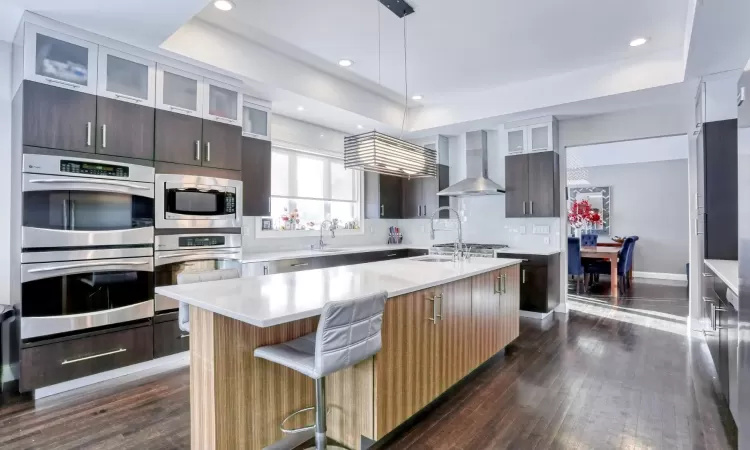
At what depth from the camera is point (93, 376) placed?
291 cm

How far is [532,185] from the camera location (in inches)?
203

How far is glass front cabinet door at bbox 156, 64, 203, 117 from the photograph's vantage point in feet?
10.5

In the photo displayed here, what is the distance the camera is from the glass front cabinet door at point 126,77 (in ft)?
9.53

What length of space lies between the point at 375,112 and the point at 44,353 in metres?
4.06

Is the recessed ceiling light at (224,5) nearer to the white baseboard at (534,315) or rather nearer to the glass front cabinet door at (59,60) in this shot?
the glass front cabinet door at (59,60)

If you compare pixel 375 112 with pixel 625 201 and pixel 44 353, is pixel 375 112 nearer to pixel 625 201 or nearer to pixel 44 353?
pixel 44 353

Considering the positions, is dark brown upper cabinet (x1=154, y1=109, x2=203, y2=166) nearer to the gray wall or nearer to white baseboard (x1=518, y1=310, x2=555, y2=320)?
white baseboard (x1=518, y1=310, x2=555, y2=320)

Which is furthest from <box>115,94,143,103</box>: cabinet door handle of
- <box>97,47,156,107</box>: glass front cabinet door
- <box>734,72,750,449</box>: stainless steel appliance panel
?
<box>734,72,750,449</box>: stainless steel appliance panel

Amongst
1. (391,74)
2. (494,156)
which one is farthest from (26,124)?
(494,156)

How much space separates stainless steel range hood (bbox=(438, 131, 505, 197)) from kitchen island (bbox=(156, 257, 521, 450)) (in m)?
2.64

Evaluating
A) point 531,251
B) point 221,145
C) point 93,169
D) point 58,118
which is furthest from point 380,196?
point 58,118

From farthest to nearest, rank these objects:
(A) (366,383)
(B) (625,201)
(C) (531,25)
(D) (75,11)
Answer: (B) (625,201) → (C) (531,25) → (D) (75,11) → (A) (366,383)

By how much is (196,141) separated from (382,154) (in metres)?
1.68

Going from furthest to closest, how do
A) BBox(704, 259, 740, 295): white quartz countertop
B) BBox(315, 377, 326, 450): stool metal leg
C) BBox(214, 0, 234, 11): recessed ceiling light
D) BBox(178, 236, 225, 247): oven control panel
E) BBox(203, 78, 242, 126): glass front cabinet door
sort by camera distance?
1. BBox(203, 78, 242, 126): glass front cabinet door
2. BBox(178, 236, 225, 247): oven control panel
3. BBox(214, 0, 234, 11): recessed ceiling light
4. BBox(704, 259, 740, 295): white quartz countertop
5. BBox(315, 377, 326, 450): stool metal leg
